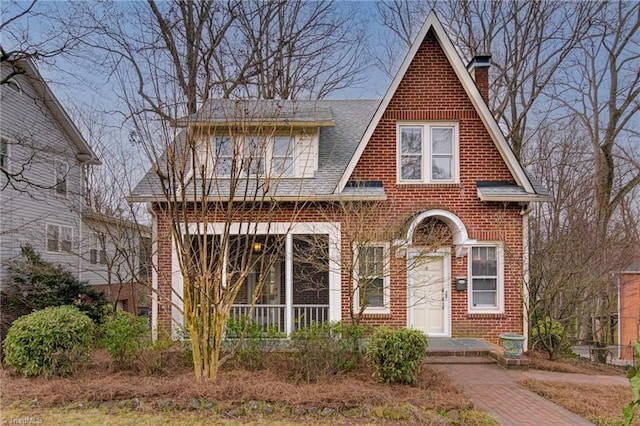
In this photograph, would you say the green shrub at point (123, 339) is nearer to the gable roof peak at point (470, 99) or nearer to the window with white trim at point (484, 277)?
the gable roof peak at point (470, 99)

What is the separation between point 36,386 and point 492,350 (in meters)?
8.71

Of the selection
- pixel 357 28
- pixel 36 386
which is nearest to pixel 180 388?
pixel 36 386

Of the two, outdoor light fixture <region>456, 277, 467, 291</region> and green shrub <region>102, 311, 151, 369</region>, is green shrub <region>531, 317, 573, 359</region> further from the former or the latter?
green shrub <region>102, 311, 151, 369</region>

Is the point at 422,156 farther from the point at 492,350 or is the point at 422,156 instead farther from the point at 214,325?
the point at 214,325

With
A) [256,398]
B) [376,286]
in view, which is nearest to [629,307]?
[376,286]

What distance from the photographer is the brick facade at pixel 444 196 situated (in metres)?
10.6

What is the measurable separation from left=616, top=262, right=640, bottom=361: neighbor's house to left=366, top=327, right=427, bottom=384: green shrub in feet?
55.1

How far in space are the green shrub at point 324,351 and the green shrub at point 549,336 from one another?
18.7 feet

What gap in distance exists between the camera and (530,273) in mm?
11180

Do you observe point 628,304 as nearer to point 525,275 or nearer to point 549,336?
point 549,336

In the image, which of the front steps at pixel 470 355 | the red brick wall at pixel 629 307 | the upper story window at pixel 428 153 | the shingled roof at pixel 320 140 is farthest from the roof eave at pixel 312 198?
the red brick wall at pixel 629 307

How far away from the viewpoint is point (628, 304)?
20375 mm

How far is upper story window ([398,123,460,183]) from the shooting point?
1089cm

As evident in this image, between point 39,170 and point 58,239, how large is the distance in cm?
269
